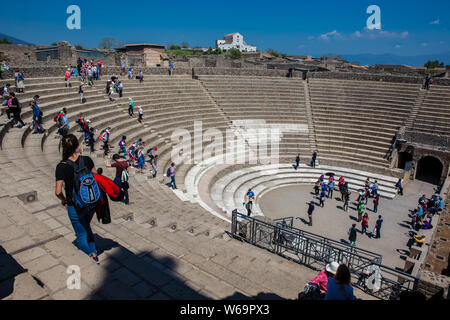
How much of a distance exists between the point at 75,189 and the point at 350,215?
43.1 ft

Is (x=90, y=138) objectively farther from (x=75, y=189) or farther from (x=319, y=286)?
(x=319, y=286)

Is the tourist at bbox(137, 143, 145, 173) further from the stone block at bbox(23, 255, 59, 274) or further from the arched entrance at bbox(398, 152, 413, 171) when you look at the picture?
the arched entrance at bbox(398, 152, 413, 171)

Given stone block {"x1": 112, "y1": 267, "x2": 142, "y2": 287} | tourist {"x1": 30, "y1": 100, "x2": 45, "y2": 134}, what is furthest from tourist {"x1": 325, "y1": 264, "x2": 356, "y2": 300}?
tourist {"x1": 30, "y1": 100, "x2": 45, "y2": 134}

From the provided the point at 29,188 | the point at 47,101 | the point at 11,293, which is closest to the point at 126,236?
the point at 29,188

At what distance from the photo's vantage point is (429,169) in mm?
19812

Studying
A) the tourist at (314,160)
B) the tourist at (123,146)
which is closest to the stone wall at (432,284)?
the tourist at (123,146)

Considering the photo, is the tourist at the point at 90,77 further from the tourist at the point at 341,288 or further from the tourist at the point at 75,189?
the tourist at the point at 341,288

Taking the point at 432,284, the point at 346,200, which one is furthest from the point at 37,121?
the point at 346,200

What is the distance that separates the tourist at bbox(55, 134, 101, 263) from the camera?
12.5 feet

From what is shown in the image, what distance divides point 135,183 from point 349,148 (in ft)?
49.7

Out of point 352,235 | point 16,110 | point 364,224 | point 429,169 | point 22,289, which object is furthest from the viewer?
point 429,169

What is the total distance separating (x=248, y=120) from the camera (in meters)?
21.2

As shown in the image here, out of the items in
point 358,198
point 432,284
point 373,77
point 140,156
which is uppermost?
point 373,77

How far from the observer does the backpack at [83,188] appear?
388 centimetres
